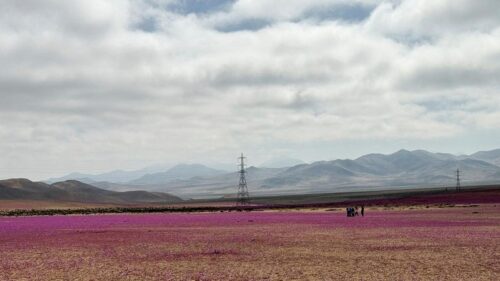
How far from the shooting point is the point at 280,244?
106 ft

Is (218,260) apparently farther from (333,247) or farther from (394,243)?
(394,243)

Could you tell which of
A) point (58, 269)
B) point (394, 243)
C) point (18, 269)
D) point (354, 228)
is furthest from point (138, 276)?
point (354, 228)

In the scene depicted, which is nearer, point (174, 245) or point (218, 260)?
point (218, 260)

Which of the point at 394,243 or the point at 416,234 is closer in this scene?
the point at 394,243

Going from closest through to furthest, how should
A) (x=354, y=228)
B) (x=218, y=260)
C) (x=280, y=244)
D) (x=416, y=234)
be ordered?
(x=218, y=260) < (x=280, y=244) < (x=416, y=234) < (x=354, y=228)

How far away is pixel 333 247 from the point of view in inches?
1187

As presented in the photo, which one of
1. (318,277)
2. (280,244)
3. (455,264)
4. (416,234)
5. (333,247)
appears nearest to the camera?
(318,277)

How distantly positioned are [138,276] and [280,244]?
1306 centimetres

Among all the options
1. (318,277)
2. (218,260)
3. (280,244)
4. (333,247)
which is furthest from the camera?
(280,244)

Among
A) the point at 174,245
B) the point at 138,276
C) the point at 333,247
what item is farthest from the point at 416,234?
the point at 138,276

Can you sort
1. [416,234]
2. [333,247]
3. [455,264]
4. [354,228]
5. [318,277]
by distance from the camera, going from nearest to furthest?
1. [318,277]
2. [455,264]
3. [333,247]
4. [416,234]
5. [354,228]

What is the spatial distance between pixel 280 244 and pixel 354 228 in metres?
13.1

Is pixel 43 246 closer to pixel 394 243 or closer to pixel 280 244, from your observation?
pixel 280 244

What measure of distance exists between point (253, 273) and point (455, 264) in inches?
366
